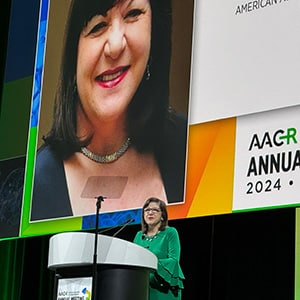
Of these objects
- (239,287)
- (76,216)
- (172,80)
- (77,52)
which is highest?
(77,52)

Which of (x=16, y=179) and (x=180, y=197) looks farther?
(x=16, y=179)

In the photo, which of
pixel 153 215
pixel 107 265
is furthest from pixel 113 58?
pixel 107 265

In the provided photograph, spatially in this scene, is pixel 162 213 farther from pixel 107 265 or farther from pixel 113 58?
pixel 113 58

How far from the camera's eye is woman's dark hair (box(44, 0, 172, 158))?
418cm

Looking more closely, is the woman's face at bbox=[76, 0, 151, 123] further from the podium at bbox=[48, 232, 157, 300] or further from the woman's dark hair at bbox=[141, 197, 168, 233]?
the podium at bbox=[48, 232, 157, 300]

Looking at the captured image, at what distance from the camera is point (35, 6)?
509 centimetres

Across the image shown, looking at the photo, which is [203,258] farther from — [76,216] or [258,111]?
[258,111]

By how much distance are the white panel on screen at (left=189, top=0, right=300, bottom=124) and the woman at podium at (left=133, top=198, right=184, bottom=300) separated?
0.52 m

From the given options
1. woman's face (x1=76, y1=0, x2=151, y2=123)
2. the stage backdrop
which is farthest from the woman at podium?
woman's face (x1=76, y1=0, x2=151, y2=123)

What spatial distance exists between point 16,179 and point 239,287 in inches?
52.6

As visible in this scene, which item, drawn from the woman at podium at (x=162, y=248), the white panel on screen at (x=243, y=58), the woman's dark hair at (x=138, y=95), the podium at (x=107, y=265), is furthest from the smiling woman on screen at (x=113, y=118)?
the podium at (x=107, y=265)

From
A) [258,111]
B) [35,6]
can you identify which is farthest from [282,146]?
[35,6]

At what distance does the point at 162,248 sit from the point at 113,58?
121cm

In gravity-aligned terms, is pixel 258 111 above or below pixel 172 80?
below
